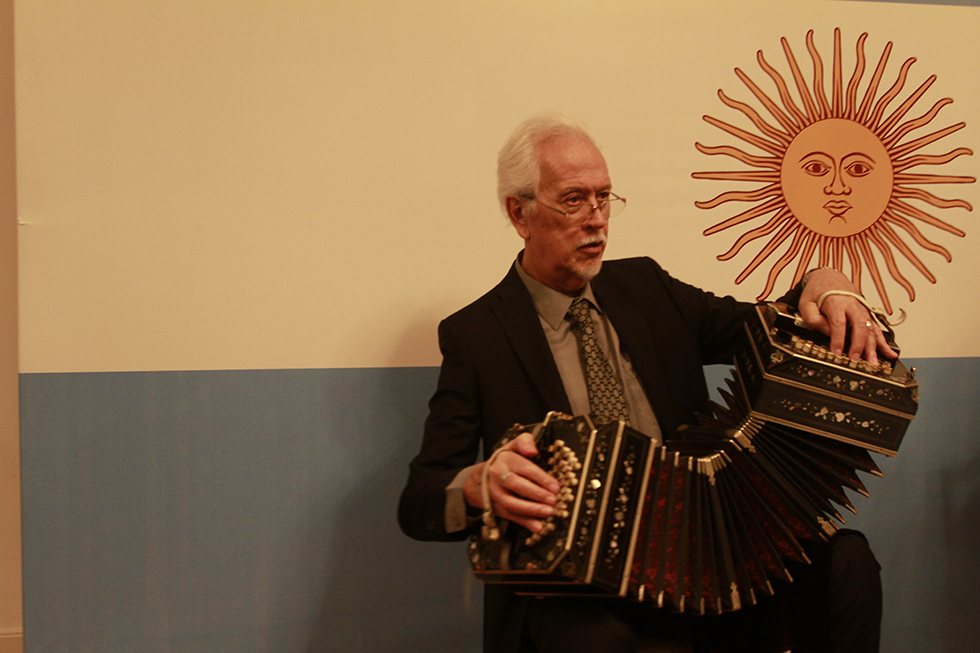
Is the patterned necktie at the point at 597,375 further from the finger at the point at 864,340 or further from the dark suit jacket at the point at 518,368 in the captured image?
the finger at the point at 864,340

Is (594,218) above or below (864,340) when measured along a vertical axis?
above

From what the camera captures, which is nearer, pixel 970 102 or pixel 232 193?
pixel 232 193

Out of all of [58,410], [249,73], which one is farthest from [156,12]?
[58,410]

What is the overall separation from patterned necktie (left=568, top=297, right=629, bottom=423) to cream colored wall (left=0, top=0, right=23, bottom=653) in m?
1.52

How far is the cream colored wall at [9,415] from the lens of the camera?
196 centimetres

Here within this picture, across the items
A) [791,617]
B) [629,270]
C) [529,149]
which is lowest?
[791,617]

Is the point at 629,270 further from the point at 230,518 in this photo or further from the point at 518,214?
the point at 230,518

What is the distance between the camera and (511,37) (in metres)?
1.87

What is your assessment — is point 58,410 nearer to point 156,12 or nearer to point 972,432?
point 156,12

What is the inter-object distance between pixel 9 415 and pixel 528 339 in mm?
1492

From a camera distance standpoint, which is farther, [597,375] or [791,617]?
[597,375]

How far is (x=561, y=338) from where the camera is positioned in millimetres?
1507

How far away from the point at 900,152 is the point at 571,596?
1629mm

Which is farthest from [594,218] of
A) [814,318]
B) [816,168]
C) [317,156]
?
[816,168]
